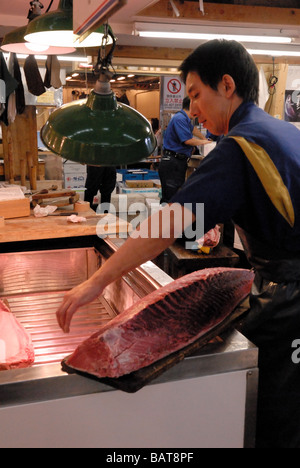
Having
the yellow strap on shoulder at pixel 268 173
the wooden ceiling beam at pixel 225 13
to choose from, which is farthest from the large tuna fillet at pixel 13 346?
the wooden ceiling beam at pixel 225 13

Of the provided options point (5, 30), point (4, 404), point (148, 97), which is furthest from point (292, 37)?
point (148, 97)

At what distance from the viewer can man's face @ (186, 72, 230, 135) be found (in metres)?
1.87

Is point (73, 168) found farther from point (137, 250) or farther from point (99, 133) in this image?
point (137, 250)

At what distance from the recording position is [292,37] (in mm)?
6500

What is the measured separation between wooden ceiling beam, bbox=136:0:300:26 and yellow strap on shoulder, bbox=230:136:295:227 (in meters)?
5.24

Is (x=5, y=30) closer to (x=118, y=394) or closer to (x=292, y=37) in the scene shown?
(x=292, y=37)

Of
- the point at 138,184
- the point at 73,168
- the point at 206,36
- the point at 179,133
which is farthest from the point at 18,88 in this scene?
the point at 73,168

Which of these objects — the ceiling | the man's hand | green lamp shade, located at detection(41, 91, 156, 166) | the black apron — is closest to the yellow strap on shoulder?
the black apron

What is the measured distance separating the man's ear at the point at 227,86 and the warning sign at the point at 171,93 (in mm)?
9391

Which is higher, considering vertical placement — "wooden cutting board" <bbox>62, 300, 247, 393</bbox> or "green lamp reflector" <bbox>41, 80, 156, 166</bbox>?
"green lamp reflector" <bbox>41, 80, 156, 166</bbox>

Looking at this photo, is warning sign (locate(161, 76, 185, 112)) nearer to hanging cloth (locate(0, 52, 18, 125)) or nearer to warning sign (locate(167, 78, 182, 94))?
warning sign (locate(167, 78, 182, 94))

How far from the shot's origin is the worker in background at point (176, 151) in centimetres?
743

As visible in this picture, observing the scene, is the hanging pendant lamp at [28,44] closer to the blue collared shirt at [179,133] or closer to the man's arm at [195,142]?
the man's arm at [195,142]
